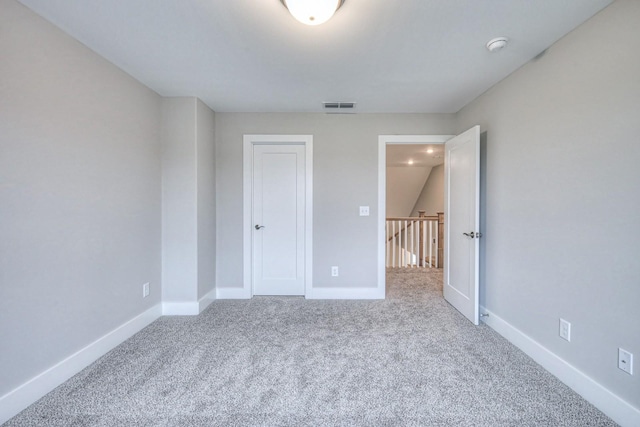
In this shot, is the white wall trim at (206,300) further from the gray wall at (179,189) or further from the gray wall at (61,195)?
the gray wall at (61,195)

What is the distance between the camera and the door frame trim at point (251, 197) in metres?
3.26

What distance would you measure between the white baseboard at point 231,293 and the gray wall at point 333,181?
0.24 ft

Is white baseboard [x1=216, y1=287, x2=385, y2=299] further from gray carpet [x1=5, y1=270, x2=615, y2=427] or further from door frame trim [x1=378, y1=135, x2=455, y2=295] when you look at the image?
gray carpet [x1=5, y1=270, x2=615, y2=427]

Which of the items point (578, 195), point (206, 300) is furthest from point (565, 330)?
point (206, 300)

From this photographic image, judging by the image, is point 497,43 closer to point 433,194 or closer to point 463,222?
point 463,222

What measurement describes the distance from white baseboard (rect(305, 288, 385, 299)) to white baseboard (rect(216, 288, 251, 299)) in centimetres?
78

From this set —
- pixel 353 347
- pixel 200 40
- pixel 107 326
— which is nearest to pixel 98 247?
pixel 107 326

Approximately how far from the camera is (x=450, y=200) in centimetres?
308

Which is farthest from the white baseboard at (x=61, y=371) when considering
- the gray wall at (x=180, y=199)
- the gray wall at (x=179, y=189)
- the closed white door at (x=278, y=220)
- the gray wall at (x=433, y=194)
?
the gray wall at (x=433, y=194)

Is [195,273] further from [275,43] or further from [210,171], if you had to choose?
[275,43]

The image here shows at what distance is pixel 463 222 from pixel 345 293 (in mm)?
1606

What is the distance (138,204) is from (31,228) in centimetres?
93

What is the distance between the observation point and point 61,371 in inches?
68.0

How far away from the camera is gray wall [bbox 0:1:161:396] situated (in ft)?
4.79
